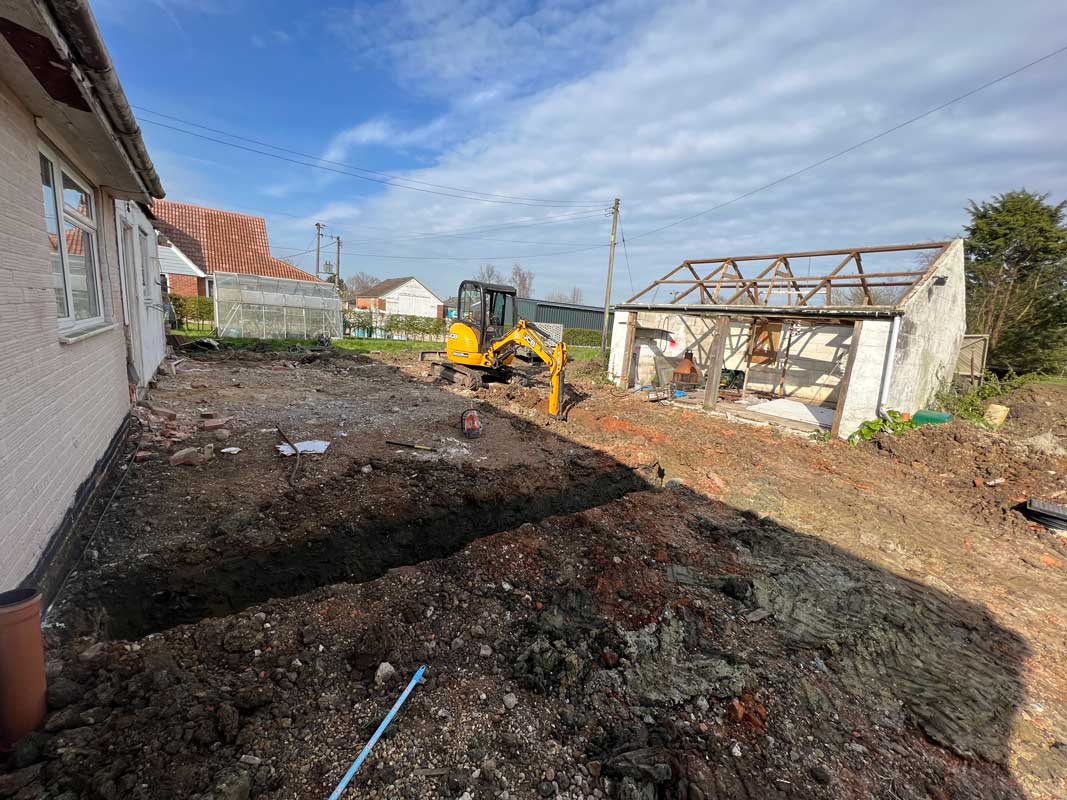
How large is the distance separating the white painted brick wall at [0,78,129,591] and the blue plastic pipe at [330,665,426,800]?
7.01ft

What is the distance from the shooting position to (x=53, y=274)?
3580 millimetres

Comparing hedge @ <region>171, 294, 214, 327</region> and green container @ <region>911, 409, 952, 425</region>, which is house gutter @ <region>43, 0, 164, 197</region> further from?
hedge @ <region>171, 294, 214, 327</region>

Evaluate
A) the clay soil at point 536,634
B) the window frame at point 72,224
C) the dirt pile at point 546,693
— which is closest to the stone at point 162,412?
the clay soil at point 536,634

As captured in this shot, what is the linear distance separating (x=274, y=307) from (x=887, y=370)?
21.9 m

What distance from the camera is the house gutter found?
2111mm

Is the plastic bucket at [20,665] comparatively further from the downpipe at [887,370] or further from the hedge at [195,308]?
the hedge at [195,308]

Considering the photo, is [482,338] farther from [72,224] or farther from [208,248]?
[208,248]

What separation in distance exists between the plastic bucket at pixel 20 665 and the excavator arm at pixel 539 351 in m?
8.10

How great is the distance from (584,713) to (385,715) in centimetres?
109

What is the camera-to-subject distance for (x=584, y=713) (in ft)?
8.35

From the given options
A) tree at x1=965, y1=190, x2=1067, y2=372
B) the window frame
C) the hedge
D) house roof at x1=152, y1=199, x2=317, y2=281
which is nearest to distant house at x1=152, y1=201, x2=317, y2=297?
house roof at x1=152, y1=199, x2=317, y2=281

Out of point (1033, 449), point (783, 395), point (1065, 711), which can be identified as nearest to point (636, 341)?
point (783, 395)

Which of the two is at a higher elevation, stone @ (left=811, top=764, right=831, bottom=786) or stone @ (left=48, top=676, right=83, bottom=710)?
stone @ (left=48, top=676, right=83, bottom=710)

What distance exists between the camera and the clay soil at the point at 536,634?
216 centimetres
